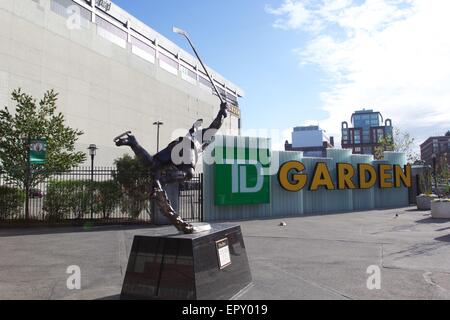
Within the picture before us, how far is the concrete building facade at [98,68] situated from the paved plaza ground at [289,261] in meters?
18.6

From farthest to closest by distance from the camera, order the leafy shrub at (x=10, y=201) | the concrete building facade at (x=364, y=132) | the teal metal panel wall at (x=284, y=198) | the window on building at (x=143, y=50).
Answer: the concrete building facade at (x=364, y=132) < the window on building at (x=143, y=50) < the teal metal panel wall at (x=284, y=198) < the leafy shrub at (x=10, y=201)

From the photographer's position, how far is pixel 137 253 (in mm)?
5895

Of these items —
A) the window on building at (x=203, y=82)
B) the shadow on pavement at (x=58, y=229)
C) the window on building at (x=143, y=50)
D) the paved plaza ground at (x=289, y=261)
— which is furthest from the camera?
the window on building at (x=203, y=82)

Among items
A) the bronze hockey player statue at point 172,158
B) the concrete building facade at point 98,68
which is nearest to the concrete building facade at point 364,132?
the concrete building facade at point 98,68

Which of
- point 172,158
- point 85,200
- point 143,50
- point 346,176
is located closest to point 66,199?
point 85,200

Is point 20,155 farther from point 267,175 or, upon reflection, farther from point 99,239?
point 267,175

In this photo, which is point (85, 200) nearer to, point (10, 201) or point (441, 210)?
point (10, 201)

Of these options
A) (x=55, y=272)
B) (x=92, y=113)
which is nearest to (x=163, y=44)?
(x=92, y=113)

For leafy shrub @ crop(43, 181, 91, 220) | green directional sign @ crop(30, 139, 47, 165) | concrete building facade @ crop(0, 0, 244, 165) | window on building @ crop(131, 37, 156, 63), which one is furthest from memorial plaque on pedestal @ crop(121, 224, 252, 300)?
window on building @ crop(131, 37, 156, 63)

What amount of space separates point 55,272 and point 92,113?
36.2 m

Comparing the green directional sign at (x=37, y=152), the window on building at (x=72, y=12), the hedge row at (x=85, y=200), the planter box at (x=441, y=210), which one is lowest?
the planter box at (x=441, y=210)

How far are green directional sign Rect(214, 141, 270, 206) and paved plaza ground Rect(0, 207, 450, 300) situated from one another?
430 centimetres

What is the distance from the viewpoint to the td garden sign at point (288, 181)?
19.0m

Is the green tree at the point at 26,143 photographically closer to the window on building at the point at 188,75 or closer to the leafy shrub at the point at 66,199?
the leafy shrub at the point at 66,199
